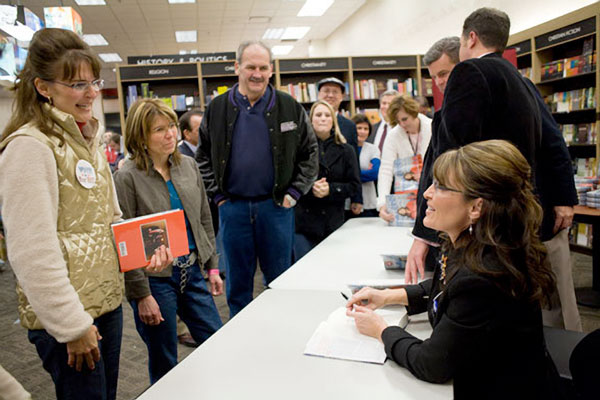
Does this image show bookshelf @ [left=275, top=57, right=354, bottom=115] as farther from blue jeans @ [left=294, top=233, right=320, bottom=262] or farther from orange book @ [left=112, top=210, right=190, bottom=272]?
orange book @ [left=112, top=210, right=190, bottom=272]

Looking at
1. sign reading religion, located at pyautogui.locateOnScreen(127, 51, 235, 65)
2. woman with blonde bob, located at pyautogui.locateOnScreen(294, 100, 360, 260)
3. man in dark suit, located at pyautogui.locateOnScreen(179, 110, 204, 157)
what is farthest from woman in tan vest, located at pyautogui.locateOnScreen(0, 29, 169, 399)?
sign reading religion, located at pyautogui.locateOnScreen(127, 51, 235, 65)

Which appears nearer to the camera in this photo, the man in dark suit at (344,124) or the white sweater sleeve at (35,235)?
the white sweater sleeve at (35,235)

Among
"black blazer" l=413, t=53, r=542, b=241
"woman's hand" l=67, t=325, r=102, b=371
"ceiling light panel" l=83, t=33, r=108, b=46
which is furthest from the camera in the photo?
"ceiling light panel" l=83, t=33, r=108, b=46

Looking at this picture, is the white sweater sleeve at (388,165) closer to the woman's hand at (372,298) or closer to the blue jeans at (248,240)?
the blue jeans at (248,240)

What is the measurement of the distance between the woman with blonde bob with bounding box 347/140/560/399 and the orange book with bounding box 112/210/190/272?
0.71 m

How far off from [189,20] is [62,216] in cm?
935

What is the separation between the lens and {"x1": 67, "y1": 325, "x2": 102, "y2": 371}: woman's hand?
1142mm

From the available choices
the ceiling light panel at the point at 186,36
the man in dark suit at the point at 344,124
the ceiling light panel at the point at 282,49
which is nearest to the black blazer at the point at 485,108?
the man in dark suit at the point at 344,124

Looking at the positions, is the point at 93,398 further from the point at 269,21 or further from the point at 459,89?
the point at 269,21

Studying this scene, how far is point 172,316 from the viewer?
178cm

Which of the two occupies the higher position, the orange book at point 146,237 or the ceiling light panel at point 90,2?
the ceiling light panel at point 90,2

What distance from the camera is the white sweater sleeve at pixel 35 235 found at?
1056 mm

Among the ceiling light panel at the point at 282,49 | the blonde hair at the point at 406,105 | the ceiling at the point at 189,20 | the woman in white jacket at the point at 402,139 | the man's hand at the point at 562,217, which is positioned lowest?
the man's hand at the point at 562,217

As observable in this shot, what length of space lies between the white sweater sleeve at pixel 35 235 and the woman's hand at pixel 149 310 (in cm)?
53
